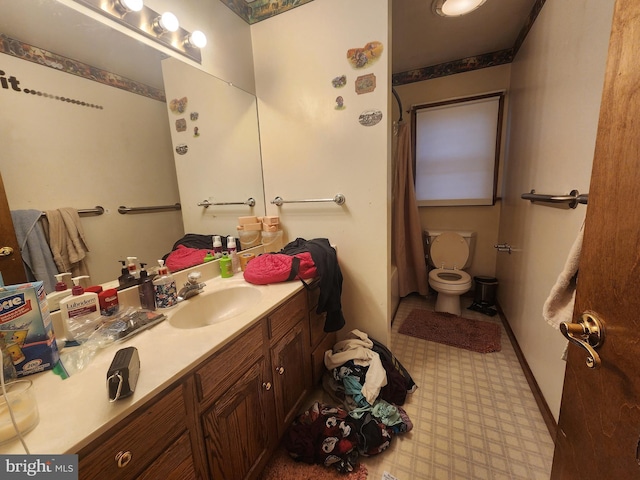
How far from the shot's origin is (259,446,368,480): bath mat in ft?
3.73

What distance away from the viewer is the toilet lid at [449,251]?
Result: 104 inches

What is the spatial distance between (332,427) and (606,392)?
1.09m

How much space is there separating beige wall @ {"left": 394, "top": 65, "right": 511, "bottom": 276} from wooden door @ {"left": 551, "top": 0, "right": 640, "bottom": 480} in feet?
7.79

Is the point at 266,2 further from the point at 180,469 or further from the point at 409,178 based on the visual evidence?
the point at 180,469

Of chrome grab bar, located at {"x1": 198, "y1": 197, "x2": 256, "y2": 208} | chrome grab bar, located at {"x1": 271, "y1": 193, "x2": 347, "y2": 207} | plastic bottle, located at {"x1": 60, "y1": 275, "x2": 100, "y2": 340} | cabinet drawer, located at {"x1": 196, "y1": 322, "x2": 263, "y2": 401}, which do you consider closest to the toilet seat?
chrome grab bar, located at {"x1": 271, "y1": 193, "x2": 347, "y2": 207}

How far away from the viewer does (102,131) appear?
99 centimetres

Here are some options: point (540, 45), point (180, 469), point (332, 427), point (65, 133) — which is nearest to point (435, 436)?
point (332, 427)

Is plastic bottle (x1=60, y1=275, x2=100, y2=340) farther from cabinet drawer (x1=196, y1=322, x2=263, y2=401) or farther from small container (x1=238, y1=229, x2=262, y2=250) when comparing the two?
small container (x1=238, y1=229, x2=262, y2=250)

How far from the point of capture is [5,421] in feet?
1.67

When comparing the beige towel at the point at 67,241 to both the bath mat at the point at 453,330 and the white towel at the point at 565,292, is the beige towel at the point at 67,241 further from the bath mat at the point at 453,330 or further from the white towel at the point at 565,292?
the bath mat at the point at 453,330

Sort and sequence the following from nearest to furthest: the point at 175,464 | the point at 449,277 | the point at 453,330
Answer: the point at 175,464
the point at 453,330
the point at 449,277

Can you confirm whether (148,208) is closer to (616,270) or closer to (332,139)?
(332,139)

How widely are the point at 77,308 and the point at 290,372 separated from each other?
91cm

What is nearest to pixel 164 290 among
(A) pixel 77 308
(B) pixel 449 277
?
(A) pixel 77 308
